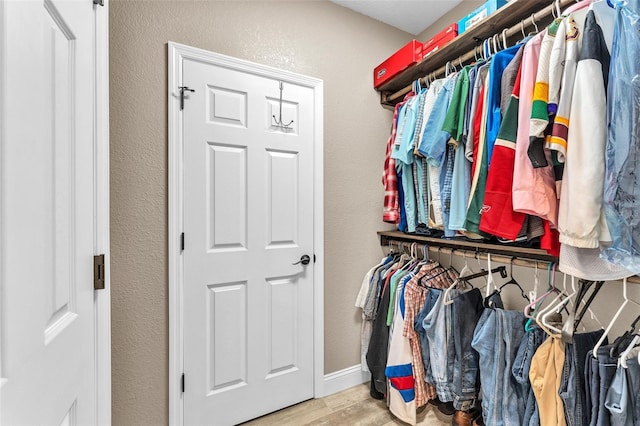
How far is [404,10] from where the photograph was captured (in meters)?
2.06

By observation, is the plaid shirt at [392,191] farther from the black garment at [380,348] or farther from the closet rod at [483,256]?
the black garment at [380,348]

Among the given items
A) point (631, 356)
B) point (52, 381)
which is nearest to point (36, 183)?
point (52, 381)

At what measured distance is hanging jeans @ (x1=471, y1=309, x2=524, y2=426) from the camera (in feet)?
4.21

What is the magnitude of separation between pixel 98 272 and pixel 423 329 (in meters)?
1.57

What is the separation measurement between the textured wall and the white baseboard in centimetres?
5

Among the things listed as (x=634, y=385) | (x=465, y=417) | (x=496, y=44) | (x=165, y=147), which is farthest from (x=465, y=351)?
(x=165, y=147)

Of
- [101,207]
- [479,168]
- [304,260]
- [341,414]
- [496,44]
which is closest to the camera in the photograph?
[101,207]

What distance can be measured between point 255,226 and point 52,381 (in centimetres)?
116

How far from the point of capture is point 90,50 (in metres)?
0.92

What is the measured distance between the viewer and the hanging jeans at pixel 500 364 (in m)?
1.28

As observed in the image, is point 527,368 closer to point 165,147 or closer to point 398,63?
point 398,63

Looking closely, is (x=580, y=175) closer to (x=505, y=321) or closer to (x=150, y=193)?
(x=505, y=321)

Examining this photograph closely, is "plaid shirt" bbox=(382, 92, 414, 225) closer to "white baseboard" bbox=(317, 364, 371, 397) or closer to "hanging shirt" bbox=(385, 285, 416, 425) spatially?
"hanging shirt" bbox=(385, 285, 416, 425)

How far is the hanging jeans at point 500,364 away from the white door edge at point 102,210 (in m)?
1.56
